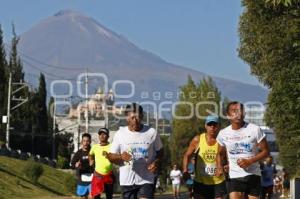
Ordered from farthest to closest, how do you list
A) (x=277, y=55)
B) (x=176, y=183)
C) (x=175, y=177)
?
1. (x=175, y=177)
2. (x=176, y=183)
3. (x=277, y=55)

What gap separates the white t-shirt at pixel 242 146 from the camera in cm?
1244

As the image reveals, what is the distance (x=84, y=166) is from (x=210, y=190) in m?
4.96

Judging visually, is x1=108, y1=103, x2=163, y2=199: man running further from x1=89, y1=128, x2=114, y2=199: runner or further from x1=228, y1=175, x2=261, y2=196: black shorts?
x1=89, y1=128, x2=114, y2=199: runner

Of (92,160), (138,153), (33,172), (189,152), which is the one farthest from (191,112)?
(138,153)

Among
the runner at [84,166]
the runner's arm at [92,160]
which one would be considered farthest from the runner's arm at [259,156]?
the runner at [84,166]

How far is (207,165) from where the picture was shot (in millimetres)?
13695

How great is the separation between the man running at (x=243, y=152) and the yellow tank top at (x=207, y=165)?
0.94m

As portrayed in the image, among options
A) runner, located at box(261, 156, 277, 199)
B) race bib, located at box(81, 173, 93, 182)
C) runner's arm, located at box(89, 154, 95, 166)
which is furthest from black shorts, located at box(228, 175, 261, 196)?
runner, located at box(261, 156, 277, 199)

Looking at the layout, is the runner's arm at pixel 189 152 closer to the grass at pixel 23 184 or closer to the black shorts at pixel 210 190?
the black shorts at pixel 210 190

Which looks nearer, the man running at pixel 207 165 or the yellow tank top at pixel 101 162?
the man running at pixel 207 165

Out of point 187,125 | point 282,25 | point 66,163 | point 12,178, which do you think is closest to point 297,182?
point 282,25

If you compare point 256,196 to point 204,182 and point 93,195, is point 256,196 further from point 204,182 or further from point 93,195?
point 93,195

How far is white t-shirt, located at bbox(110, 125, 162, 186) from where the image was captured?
12148 mm

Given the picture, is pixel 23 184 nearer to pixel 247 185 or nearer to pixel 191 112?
pixel 247 185
